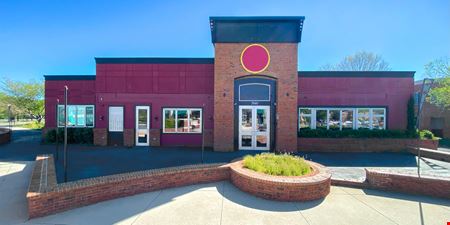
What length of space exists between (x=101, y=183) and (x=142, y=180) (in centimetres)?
→ 97

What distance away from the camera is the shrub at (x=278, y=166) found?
6.18 m

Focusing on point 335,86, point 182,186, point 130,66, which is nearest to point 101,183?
point 182,186

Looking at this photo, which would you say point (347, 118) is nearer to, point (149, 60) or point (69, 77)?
point (149, 60)

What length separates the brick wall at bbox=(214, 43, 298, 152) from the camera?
12.6 metres

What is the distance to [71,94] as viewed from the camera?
15375 mm

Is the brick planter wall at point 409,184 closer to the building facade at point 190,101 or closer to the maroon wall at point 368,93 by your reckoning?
the building facade at point 190,101

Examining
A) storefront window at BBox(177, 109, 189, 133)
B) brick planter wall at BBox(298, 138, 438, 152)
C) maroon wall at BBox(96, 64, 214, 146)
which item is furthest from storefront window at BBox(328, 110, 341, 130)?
storefront window at BBox(177, 109, 189, 133)

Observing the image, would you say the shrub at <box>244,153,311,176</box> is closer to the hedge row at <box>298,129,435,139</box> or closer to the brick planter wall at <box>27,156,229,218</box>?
the brick planter wall at <box>27,156,229,218</box>

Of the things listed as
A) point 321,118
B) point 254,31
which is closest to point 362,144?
point 321,118

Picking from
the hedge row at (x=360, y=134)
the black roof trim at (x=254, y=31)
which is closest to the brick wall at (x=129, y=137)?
the black roof trim at (x=254, y=31)

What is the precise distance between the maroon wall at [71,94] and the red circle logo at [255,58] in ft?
35.8

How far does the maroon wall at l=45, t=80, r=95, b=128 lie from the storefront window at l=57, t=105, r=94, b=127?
1.17 feet

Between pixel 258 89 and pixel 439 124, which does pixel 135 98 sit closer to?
pixel 258 89

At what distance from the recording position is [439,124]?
2323 centimetres
